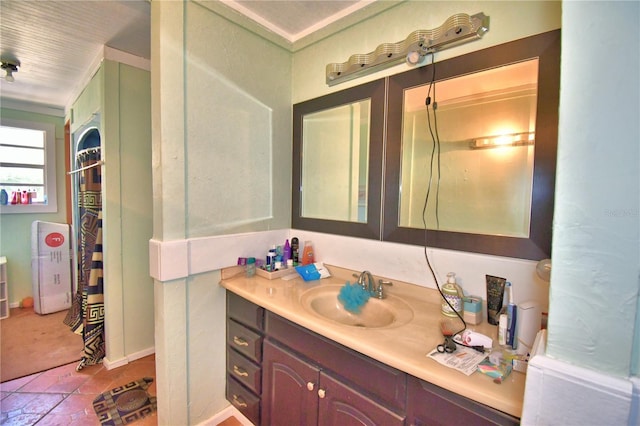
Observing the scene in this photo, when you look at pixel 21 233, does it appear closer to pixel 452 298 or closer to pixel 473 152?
pixel 452 298

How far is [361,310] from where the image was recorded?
4.40 feet

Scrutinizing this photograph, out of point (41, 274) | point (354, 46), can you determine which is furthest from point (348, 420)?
point (41, 274)

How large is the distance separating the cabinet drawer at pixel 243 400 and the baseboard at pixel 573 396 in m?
1.26

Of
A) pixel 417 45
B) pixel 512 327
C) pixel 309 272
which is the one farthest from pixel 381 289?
pixel 417 45

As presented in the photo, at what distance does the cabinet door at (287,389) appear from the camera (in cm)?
112

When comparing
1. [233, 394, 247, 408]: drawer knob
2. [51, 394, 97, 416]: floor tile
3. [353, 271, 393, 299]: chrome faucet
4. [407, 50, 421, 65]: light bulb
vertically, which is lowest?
[51, 394, 97, 416]: floor tile

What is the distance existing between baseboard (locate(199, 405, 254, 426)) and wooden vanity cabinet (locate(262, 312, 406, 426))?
287mm

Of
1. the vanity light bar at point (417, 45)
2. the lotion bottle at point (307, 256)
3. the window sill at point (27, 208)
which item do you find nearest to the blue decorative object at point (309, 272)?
the lotion bottle at point (307, 256)

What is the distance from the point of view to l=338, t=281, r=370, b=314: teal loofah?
1327 mm

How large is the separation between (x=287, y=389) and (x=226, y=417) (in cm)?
70

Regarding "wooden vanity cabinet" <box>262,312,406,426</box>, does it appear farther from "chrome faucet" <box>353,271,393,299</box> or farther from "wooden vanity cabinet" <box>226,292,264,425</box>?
"chrome faucet" <box>353,271,393,299</box>

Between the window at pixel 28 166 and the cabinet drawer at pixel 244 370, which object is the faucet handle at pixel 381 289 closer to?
the cabinet drawer at pixel 244 370

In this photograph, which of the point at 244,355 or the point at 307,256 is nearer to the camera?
the point at 244,355

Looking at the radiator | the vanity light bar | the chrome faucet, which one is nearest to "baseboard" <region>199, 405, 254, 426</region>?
the chrome faucet
